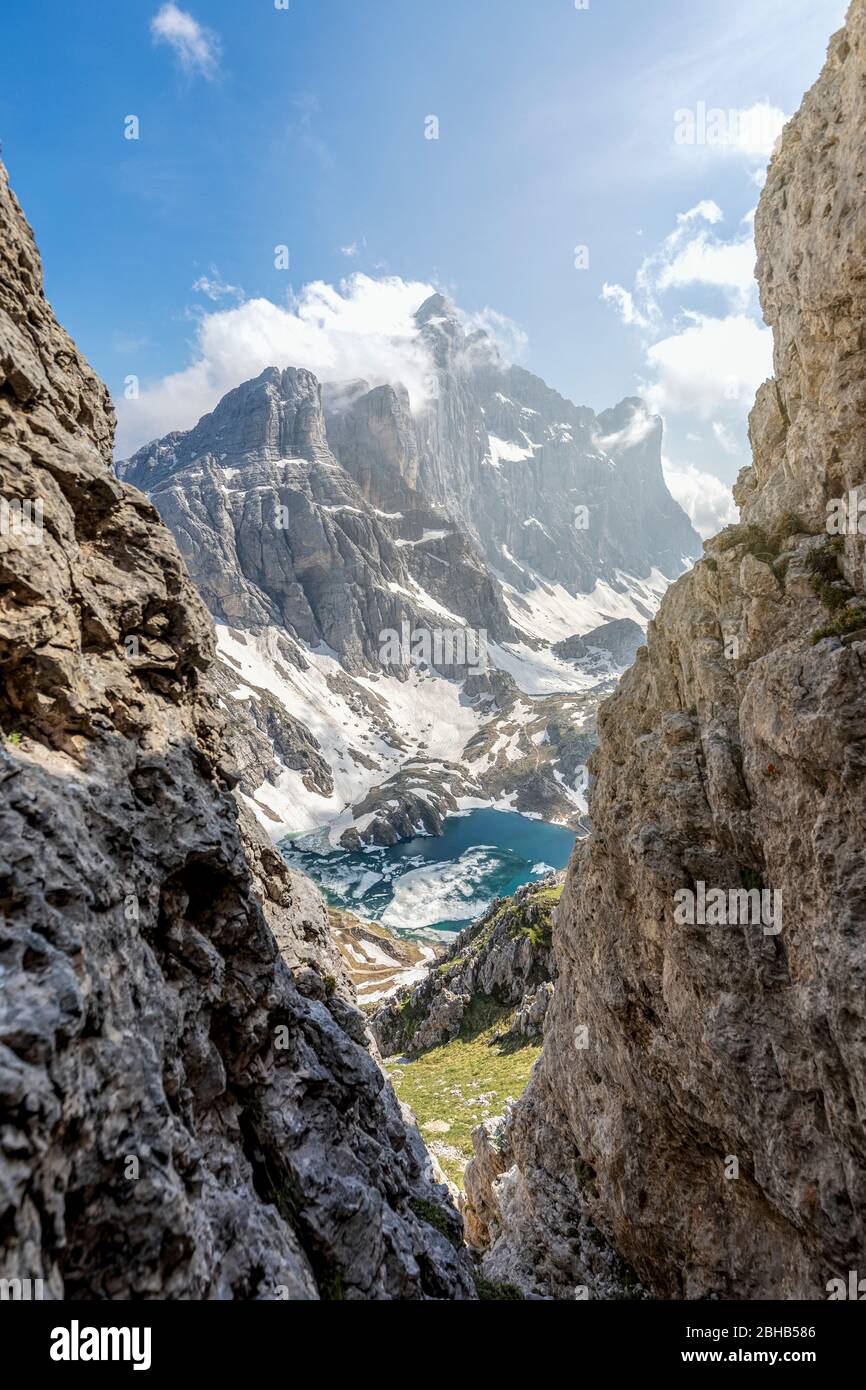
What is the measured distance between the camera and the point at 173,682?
15.9 meters

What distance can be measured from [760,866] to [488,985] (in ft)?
146

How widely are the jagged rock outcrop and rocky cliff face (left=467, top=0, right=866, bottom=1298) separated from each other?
27.2 m

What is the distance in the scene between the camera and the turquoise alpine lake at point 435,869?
468 feet

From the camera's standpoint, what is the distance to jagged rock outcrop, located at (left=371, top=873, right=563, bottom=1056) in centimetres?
5147

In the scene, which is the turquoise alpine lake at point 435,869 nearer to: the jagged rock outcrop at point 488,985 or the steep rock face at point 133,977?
the jagged rock outcrop at point 488,985

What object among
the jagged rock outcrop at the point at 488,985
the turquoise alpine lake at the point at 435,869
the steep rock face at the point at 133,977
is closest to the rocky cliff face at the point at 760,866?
the steep rock face at the point at 133,977

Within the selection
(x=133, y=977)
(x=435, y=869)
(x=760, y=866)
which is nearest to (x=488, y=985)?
(x=760, y=866)

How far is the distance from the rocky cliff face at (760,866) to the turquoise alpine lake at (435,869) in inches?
4661

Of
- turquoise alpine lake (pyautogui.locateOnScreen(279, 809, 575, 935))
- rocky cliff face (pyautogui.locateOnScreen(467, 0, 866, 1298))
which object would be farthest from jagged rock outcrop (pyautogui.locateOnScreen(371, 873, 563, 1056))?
turquoise alpine lake (pyautogui.locateOnScreen(279, 809, 575, 935))

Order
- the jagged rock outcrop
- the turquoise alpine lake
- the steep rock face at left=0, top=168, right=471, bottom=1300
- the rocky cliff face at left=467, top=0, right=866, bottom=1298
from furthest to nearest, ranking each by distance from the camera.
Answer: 1. the turquoise alpine lake
2. the jagged rock outcrop
3. the rocky cliff face at left=467, top=0, right=866, bottom=1298
4. the steep rock face at left=0, top=168, right=471, bottom=1300

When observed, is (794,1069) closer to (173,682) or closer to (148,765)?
(148,765)

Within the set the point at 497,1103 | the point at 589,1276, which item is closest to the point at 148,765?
the point at 589,1276

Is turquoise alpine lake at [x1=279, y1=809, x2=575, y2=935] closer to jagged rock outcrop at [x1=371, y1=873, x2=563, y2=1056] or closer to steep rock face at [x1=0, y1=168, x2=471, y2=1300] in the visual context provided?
jagged rock outcrop at [x1=371, y1=873, x2=563, y2=1056]

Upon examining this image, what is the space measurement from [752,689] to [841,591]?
9.02 feet
